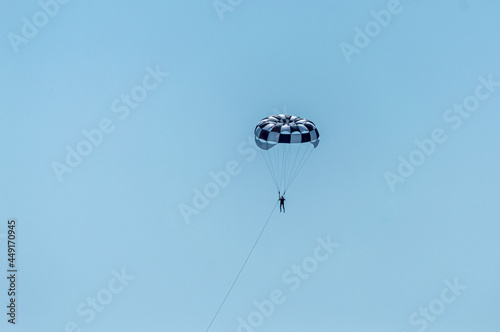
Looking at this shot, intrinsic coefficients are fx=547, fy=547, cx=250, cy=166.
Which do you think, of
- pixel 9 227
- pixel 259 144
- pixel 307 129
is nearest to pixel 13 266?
pixel 9 227

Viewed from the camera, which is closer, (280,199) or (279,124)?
(279,124)

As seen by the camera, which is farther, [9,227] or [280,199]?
[280,199]

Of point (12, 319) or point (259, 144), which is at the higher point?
point (259, 144)

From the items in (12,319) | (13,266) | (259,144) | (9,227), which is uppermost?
(259,144)

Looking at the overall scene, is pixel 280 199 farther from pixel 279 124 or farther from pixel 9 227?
pixel 9 227

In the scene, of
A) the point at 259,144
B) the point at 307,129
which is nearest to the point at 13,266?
the point at 259,144

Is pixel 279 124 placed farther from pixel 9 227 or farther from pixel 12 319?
pixel 12 319
